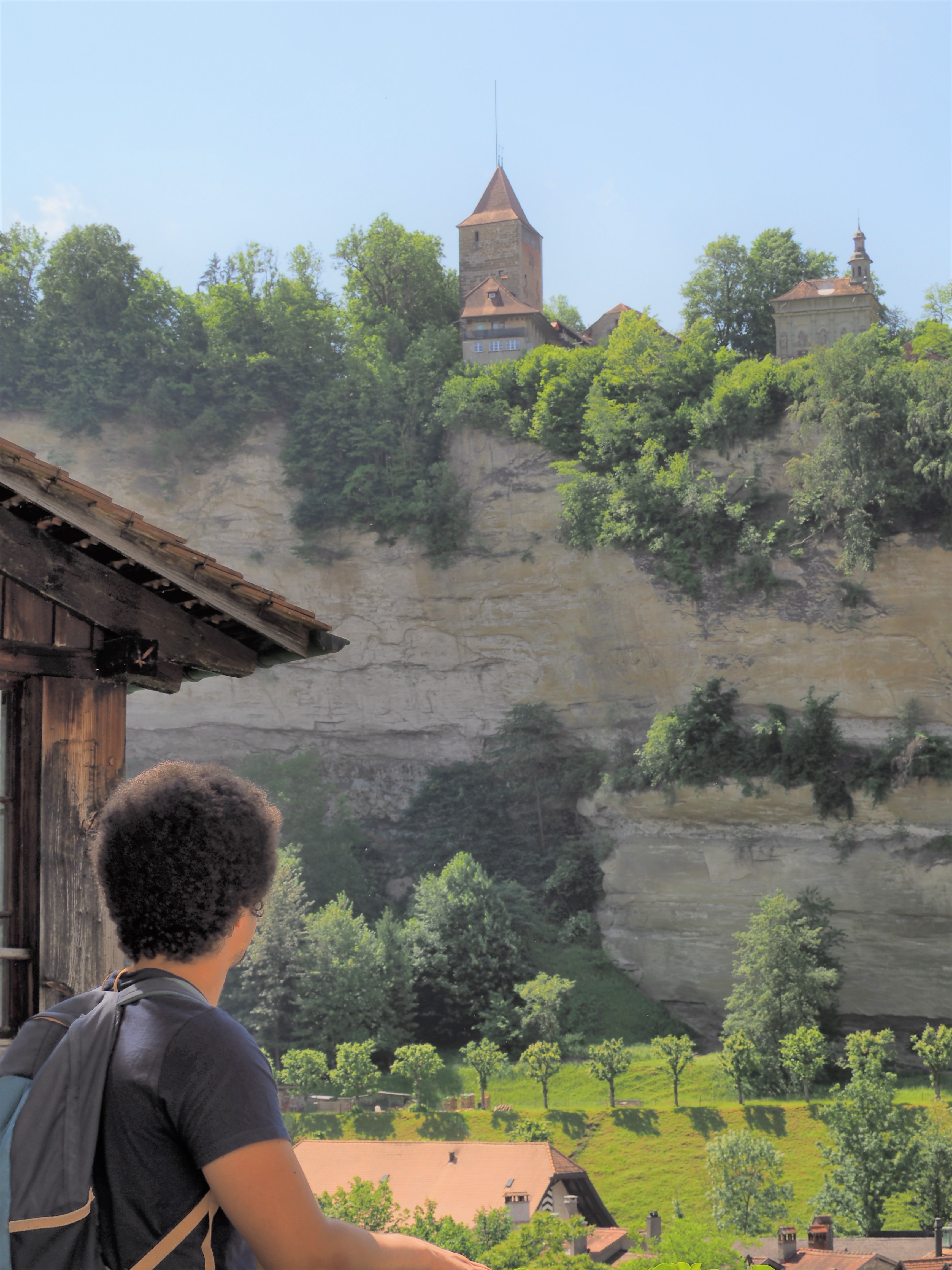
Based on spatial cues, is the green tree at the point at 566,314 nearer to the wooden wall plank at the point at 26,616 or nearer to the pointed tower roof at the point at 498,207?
the pointed tower roof at the point at 498,207

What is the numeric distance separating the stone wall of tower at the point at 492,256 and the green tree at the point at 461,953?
2154cm

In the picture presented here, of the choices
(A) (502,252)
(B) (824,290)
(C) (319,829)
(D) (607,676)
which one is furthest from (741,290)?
(C) (319,829)

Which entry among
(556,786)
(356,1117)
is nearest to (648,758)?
(556,786)

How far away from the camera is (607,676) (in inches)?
1393

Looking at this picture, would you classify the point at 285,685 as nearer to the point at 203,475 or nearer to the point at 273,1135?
the point at 203,475

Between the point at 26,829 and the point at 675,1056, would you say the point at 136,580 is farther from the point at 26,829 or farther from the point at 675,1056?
the point at 675,1056

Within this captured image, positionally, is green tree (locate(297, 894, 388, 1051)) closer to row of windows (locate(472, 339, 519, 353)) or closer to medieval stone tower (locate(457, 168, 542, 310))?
row of windows (locate(472, 339, 519, 353))

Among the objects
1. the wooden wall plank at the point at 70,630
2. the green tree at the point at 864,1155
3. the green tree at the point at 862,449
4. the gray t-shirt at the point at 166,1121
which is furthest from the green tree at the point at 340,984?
the gray t-shirt at the point at 166,1121

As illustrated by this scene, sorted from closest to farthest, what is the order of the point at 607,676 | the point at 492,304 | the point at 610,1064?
the point at 610,1064 < the point at 607,676 < the point at 492,304

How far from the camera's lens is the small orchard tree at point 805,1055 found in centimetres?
2744

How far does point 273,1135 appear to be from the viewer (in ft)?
5.80

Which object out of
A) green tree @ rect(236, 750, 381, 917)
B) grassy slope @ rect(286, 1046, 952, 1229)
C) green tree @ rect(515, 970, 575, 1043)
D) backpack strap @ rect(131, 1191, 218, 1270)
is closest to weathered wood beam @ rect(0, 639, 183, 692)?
backpack strap @ rect(131, 1191, 218, 1270)

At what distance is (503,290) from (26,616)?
38.1 m

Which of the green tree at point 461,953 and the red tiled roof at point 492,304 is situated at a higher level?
the red tiled roof at point 492,304
